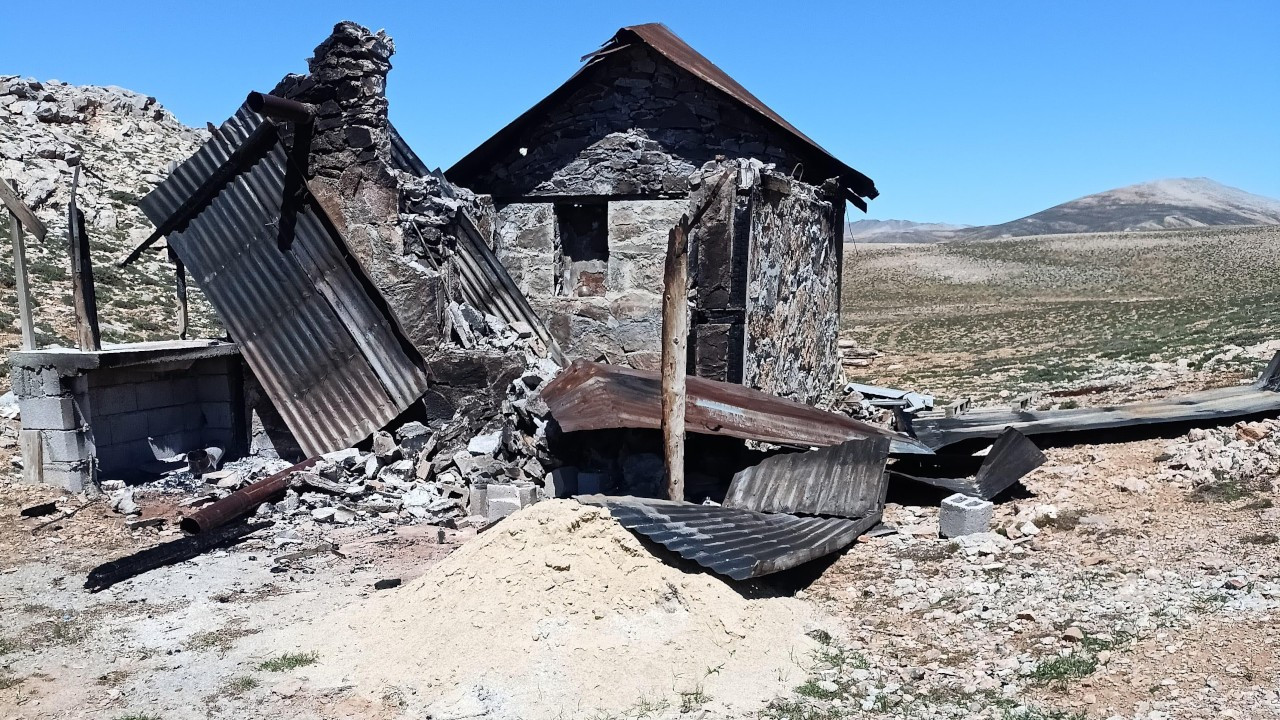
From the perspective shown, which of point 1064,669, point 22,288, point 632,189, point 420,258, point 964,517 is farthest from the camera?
point 632,189

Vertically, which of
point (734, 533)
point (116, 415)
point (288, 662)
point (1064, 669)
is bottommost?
point (288, 662)

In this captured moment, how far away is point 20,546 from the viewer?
7340 mm

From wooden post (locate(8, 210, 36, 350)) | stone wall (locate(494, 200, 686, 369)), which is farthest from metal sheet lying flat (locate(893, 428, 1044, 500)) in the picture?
wooden post (locate(8, 210, 36, 350))

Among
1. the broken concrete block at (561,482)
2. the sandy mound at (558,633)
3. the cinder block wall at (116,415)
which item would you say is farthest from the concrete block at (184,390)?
the sandy mound at (558,633)

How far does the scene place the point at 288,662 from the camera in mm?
5176

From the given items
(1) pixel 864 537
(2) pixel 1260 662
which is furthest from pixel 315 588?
(2) pixel 1260 662

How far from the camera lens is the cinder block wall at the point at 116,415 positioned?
27.1 feet

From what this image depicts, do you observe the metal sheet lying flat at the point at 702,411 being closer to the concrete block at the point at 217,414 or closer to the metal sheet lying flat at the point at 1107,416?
the metal sheet lying flat at the point at 1107,416

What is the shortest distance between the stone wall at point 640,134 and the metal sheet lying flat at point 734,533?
4855 mm

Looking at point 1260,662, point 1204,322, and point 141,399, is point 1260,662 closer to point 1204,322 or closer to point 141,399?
point 141,399

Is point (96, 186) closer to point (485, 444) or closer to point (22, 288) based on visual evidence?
point (22, 288)

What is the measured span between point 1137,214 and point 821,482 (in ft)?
456

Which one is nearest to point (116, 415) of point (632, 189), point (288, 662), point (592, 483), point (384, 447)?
point (384, 447)

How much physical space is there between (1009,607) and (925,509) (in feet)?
7.07
